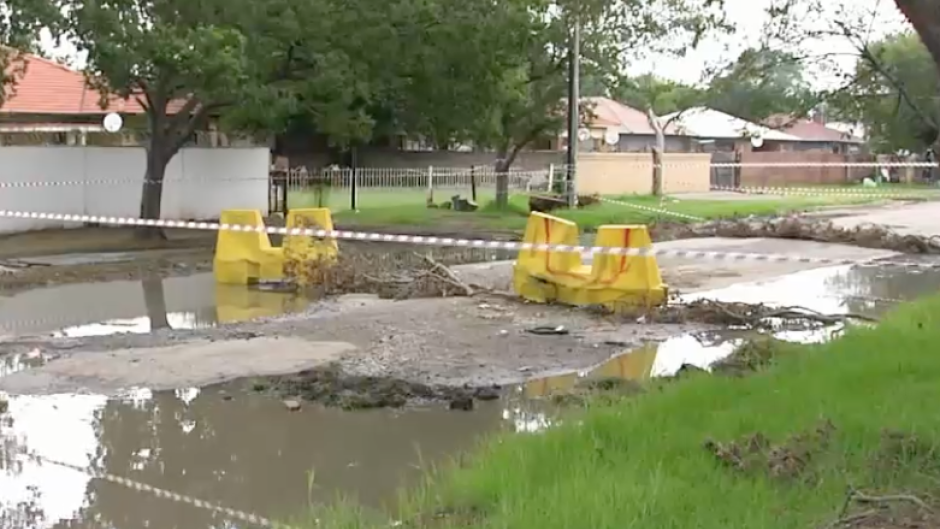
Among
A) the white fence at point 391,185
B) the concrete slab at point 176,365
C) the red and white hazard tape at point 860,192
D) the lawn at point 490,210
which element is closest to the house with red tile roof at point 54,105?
the white fence at point 391,185

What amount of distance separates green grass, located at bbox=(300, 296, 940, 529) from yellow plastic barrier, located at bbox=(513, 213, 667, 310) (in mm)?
5279

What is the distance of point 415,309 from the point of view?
13828 millimetres

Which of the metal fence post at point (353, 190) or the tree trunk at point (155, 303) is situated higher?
the metal fence post at point (353, 190)

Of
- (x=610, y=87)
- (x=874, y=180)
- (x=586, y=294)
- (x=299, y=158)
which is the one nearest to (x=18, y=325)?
(x=586, y=294)

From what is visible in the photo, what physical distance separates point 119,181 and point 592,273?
48.3ft

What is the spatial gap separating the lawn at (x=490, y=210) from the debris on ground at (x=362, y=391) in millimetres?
17299

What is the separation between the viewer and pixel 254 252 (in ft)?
54.9

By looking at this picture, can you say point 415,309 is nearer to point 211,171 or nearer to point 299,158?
point 211,171

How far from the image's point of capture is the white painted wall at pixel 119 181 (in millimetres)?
23953

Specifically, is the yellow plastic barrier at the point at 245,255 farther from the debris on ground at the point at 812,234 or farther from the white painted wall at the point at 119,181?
the debris on ground at the point at 812,234

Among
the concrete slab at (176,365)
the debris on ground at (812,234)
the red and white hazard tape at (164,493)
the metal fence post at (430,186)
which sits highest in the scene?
the metal fence post at (430,186)

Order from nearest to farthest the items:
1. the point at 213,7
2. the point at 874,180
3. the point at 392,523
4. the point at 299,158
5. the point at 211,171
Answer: the point at 392,523
the point at 213,7
the point at 211,171
the point at 299,158
the point at 874,180

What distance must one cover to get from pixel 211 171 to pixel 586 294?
15814 millimetres

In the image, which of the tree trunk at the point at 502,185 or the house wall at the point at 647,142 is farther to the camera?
the house wall at the point at 647,142
